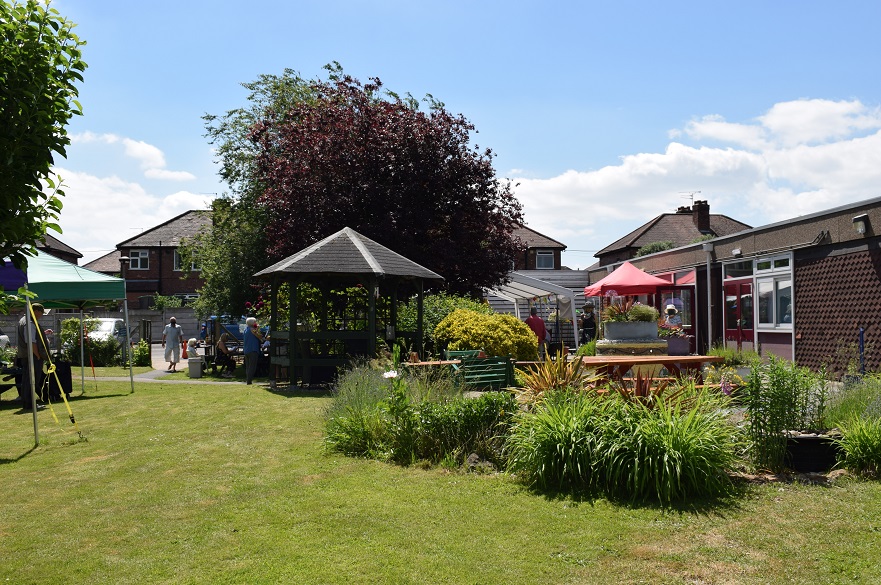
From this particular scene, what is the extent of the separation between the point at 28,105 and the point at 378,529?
3691 mm

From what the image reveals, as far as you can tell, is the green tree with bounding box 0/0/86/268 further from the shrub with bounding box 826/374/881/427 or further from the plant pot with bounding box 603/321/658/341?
the plant pot with bounding box 603/321/658/341

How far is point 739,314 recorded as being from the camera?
22.1 metres

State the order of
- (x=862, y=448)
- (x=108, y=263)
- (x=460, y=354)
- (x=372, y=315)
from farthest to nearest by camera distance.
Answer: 1. (x=108, y=263)
2. (x=372, y=315)
3. (x=460, y=354)
4. (x=862, y=448)

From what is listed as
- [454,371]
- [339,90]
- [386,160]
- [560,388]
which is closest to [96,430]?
[454,371]

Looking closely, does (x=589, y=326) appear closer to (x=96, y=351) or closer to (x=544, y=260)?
(x=96, y=351)

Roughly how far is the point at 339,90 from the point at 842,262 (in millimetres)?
15449

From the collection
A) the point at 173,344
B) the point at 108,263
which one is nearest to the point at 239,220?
the point at 173,344

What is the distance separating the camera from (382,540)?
547 centimetres

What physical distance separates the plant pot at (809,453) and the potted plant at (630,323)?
4.93 m

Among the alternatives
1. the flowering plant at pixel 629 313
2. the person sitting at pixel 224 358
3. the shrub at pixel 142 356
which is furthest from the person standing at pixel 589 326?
the shrub at pixel 142 356

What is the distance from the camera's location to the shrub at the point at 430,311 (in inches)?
706

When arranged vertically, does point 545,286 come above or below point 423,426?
above

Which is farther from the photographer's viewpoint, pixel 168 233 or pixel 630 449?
pixel 168 233

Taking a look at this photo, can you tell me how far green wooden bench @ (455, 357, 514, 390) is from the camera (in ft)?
34.3
